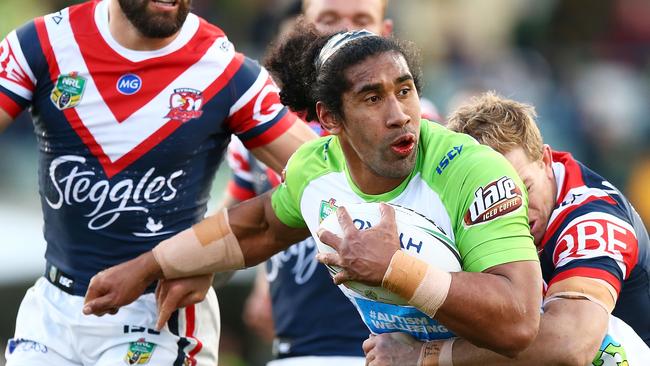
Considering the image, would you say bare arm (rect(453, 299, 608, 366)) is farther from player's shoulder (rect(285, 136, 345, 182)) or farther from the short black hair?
the short black hair

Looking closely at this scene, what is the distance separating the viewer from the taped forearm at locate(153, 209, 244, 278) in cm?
545

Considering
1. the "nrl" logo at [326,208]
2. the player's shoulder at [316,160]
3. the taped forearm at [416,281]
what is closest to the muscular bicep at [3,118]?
the player's shoulder at [316,160]

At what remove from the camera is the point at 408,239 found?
441 centimetres

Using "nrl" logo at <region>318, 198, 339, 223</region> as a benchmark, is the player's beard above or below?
above

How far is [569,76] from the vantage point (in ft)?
47.0

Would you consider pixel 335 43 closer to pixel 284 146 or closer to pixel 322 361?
pixel 284 146

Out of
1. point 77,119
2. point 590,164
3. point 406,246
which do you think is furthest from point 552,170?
point 590,164

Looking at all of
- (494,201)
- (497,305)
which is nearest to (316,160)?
(494,201)

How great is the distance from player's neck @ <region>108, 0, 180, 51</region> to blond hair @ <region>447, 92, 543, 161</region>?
144cm

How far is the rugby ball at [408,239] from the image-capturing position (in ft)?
14.4

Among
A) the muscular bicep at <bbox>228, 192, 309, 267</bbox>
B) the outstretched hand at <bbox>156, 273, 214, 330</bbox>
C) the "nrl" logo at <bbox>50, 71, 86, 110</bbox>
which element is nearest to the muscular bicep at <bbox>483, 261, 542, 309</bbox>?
the muscular bicep at <bbox>228, 192, 309, 267</bbox>

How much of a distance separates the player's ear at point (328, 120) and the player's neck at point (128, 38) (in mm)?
1135

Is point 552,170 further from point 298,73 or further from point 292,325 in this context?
point 292,325

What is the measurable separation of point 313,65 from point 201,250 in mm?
1005
